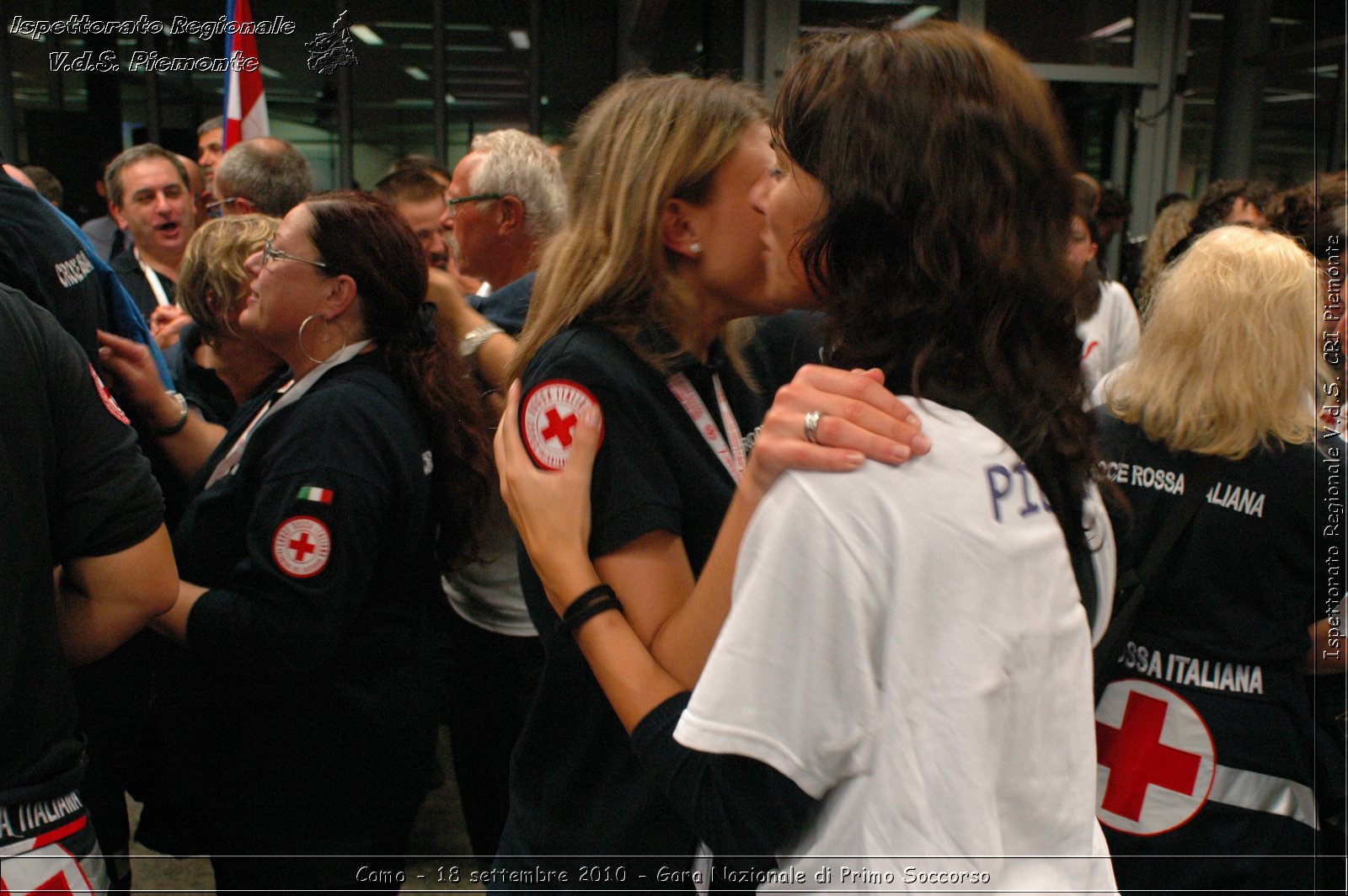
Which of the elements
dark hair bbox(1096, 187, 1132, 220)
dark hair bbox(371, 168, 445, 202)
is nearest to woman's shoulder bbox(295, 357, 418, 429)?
dark hair bbox(371, 168, 445, 202)

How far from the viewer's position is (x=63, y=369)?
1480mm

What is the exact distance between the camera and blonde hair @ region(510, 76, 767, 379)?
4.63 ft

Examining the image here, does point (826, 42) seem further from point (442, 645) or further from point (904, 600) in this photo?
point (442, 645)

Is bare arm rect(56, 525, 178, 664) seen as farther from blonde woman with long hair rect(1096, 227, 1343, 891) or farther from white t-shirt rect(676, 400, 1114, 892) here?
blonde woman with long hair rect(1096, 227, 1343, 891)

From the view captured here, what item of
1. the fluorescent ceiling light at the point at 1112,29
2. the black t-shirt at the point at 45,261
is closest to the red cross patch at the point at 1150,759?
the black t-shirt at the point at 45,261

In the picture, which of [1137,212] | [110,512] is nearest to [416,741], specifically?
[110,512]

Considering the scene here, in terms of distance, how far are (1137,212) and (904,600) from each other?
8113 mm

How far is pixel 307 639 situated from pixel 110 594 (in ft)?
1.51

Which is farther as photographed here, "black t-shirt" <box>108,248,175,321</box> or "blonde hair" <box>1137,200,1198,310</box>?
"blonde hair" <box>1137,200,1198,310</box>

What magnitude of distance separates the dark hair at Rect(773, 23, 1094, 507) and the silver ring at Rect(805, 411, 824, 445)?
0.33 ft

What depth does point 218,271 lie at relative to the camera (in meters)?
2.78

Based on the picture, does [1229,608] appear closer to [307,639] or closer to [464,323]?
[307,639]

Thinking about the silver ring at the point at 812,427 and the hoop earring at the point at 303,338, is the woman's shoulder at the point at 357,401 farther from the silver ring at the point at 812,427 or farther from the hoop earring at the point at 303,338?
the silver ring at the point at 812,427

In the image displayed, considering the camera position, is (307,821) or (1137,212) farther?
(1137,212)
